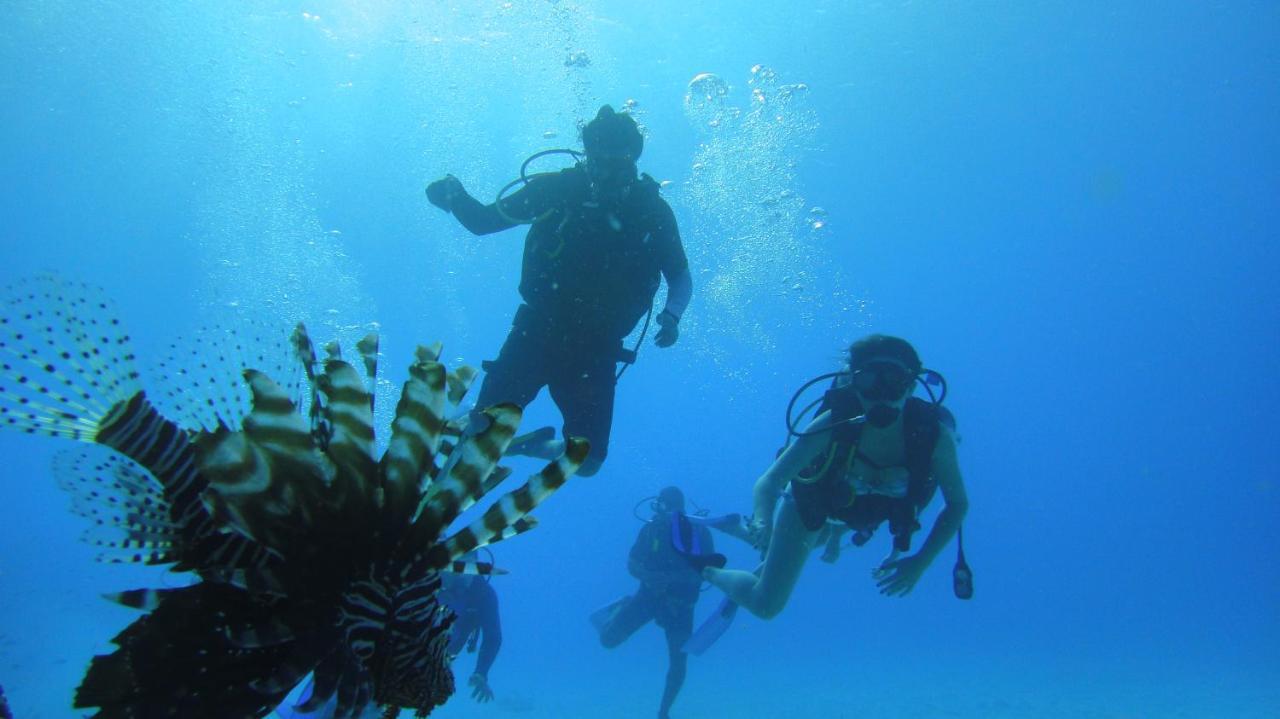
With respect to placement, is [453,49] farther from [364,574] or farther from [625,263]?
[364,574]

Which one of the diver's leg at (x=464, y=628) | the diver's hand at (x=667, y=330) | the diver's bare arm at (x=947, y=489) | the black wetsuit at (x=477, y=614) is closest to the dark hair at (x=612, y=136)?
the diver's hand at (x=667, y=330)

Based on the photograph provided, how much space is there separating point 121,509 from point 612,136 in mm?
4906

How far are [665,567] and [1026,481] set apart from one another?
131489mm

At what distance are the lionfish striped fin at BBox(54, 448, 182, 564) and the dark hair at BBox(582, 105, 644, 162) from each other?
4735 mm

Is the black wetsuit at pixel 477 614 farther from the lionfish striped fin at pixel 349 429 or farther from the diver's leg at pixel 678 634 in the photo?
the lionfish striped fin at pixel 349 429

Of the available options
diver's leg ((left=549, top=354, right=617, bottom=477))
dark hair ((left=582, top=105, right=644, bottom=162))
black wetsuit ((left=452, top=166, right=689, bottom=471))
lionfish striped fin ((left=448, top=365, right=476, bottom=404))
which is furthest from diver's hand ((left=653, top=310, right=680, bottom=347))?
lionfish striped fin ((left=448, top=365, right=476, bottom=404))

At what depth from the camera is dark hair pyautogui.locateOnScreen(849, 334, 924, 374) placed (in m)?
5.66

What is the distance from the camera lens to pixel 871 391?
5570mm

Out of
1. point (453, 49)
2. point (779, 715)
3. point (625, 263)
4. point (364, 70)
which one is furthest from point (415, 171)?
point (625, 263)

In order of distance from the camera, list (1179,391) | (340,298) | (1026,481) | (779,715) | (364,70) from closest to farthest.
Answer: (779,715), (364,70), (340,298), (1179,391), (1026,481)

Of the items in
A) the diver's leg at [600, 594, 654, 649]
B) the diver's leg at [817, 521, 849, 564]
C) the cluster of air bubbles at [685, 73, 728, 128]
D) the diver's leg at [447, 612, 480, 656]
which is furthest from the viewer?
the cluster of air bubbles at [685, 73, 728, 128]

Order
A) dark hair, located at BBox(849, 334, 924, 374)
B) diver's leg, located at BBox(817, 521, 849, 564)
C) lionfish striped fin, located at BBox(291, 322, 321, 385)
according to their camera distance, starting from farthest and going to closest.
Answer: diver's leg, located at BBox(817, 521, 849, 564)
dark hair, located at BBox(849, 334, 924, 374)
lionfish striped fin, located at BBox(291, 322, 321, 385)

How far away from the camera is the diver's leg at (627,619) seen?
11.8 m

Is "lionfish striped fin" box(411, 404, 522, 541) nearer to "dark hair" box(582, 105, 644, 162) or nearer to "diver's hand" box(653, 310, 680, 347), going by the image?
"diver's hand" box(653, 310, 680, 347)
